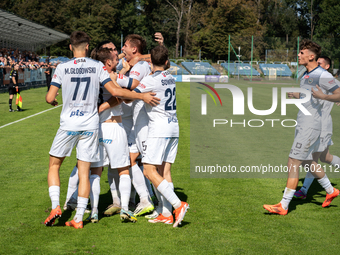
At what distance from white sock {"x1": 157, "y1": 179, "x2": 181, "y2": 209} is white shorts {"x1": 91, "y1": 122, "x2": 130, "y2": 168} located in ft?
2.12

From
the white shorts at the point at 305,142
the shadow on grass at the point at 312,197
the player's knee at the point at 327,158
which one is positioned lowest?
the shadow on grass at the point at 312,197

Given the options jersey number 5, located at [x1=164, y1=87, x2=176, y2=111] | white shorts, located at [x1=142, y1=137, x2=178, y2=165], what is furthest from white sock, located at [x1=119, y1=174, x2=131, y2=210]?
jersey number 5, located at [x1=164, y1=87, x2=176, y2=111]

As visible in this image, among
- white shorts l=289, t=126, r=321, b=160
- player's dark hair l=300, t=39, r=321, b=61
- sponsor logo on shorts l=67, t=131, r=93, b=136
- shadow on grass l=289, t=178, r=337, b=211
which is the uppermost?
player's dark hair l=300, t=39, r=321, b=61

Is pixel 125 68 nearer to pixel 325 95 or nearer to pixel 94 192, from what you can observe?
pixel 94 192

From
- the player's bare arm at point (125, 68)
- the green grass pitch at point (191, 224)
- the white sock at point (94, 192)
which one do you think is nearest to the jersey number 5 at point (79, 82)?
the player's bare arm at point (125, 68)

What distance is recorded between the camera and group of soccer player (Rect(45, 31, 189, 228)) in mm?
4691

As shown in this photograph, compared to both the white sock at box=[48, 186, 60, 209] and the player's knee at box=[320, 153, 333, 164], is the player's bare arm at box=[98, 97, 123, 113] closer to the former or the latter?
the white sock at box=[48, 186, 60, 209]

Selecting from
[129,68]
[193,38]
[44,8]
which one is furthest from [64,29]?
[129,68]

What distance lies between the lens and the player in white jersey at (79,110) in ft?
15.3

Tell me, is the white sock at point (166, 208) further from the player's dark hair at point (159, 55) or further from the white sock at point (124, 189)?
the player's dark hair at point (159, 55)

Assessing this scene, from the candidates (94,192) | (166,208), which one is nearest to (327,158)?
(166,208)

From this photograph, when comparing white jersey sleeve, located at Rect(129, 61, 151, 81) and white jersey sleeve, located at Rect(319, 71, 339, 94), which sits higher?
white jersey sleeve, located at Rect(129, 61, 151, 81)

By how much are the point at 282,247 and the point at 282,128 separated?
9.69 m

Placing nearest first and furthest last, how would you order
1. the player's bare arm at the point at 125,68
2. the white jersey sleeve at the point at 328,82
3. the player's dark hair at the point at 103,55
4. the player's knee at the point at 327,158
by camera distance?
the player's dark hair at the point at 103,55 → the white jersey sleeve at the point at 328,82 → the player's bare arm at the point at 125,68 → the player's knee at the point at 327,158
